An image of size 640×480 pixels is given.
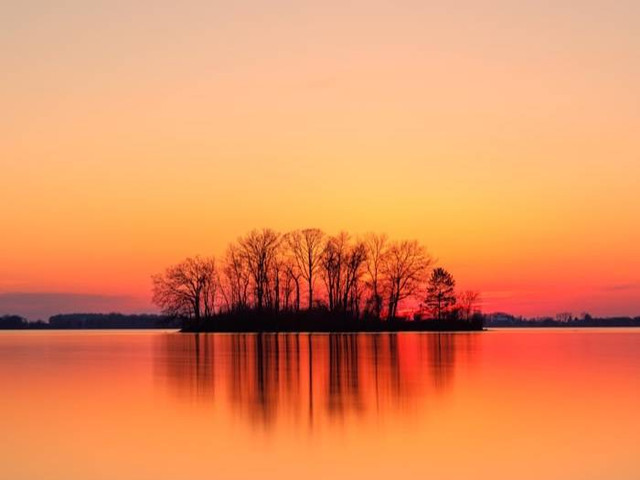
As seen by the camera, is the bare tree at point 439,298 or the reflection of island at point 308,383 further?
the bare tree at point 439,298

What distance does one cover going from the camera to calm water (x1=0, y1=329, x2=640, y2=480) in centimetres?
1262

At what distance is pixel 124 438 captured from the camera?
15.5 meters

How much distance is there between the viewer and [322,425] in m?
16.5

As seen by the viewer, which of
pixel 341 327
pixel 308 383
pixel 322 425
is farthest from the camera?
pixel 341 327

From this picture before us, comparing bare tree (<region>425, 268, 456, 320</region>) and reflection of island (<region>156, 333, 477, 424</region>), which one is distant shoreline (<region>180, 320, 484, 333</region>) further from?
reflection of island (<region>156, 333, 477, 424</region>)

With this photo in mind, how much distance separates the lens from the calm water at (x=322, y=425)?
41.4 feet

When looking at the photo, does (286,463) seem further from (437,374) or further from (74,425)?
(437,374)

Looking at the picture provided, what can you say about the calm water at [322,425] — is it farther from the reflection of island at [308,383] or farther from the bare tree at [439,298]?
the bare tree at [439,298]

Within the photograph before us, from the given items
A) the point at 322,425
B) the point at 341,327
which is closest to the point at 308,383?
the point at 322,425

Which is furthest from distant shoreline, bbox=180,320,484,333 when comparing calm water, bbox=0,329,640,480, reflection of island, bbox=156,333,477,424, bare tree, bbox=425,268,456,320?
calm water, bbox=0,329,640,480

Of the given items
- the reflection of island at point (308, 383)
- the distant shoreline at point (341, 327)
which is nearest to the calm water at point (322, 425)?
the reflection of island at point (308, 383)

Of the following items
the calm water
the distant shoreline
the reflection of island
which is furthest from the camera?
the distant shoreline

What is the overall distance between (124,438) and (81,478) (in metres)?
3.43

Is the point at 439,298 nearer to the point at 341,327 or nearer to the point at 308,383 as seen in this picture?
the point at 341,327
